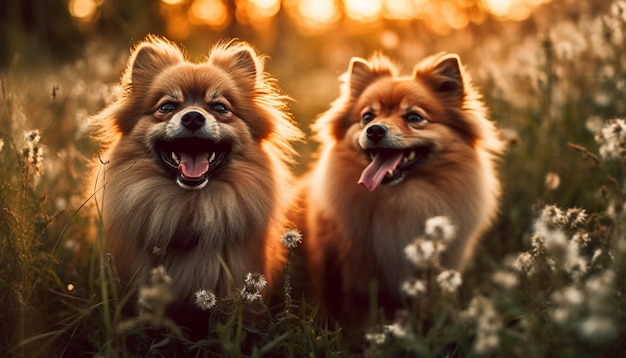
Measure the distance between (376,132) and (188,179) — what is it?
141 centimetres

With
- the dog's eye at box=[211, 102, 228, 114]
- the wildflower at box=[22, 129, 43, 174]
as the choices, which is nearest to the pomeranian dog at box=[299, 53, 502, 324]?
the dog's eye at box=[211, 102, 228, 114]

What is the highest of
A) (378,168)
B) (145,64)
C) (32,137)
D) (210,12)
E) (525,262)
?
(210,12)

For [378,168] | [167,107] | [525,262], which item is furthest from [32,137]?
[525,262]

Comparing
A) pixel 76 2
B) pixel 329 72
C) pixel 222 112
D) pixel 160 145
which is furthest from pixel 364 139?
pixel 329 72

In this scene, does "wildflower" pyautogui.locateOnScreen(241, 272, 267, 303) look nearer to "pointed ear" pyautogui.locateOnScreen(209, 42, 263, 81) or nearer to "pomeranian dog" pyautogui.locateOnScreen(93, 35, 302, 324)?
"pomeranian dog" pyautogui.locateOnScreen(93, 35, 302, 324)

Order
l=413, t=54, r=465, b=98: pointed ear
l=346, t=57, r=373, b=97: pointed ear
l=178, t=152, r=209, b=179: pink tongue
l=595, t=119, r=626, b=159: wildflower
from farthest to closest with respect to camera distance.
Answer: l=346, t=57, r=373, b=97: pointed ear → l=413, t=54, r=465, b=98: pointed ear → l=178, t=152, r=209, b=179: pink tongue → l=595, t=119, r=626, b=159: wildflower

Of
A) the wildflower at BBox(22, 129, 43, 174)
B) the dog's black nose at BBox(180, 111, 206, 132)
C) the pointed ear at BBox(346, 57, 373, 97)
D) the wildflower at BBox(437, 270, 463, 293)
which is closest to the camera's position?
the wildflower at BBox(437, 270, 463, 293)

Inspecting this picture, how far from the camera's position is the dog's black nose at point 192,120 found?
Result: 3377 millimetres

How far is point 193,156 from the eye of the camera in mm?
3623

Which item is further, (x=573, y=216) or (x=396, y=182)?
(x=396, y=182)

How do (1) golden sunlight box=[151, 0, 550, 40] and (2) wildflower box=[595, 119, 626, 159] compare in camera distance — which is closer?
(2) wildflower box=[595, 119, 626, 159]

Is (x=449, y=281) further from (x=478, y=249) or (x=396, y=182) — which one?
(x=478, y=249)

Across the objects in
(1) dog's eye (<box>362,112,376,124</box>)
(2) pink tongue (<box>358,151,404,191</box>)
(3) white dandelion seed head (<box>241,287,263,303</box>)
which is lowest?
(3) white dandelion seed head (<box>241,287,263,303</box>)

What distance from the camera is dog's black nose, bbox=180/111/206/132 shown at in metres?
3.38
